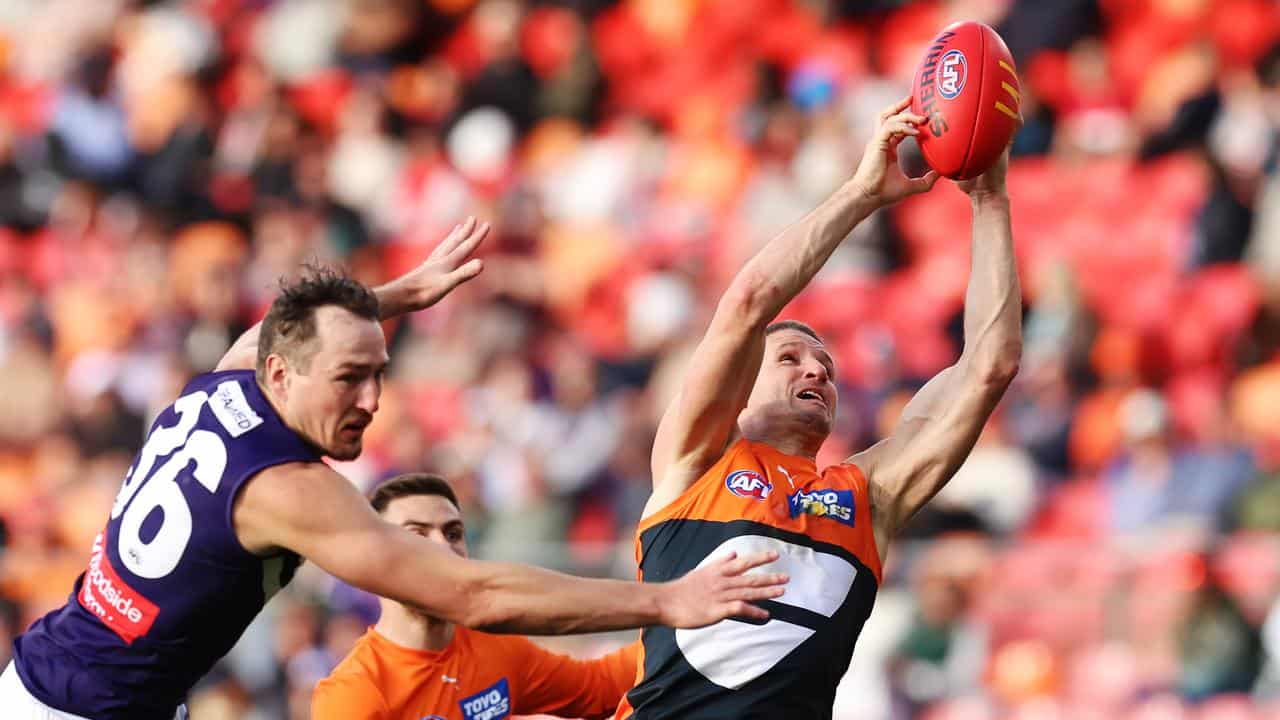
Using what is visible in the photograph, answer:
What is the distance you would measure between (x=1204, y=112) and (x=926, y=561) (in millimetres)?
3983

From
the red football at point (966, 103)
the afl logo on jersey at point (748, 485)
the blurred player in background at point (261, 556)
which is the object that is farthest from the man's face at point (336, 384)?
the red football at point (966, 103)

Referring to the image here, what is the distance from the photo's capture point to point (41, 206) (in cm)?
1555

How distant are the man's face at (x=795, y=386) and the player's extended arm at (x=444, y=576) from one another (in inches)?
46.2

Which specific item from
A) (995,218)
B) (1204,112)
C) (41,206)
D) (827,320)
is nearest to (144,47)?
(41,206)

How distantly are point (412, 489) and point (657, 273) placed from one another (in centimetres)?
654

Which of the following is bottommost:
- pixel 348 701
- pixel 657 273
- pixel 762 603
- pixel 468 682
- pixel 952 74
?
pixel 657 273

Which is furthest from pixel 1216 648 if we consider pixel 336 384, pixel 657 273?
pixel 657 273

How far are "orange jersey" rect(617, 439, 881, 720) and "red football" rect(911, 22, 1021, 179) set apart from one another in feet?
3.78

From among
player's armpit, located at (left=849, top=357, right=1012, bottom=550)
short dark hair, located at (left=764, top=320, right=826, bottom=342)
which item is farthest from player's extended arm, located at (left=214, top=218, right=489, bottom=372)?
player's armpit, located at (left=849, top=357, right=1012, bottom=550)

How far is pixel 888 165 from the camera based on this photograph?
5.69m

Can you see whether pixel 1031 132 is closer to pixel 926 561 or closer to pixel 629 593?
pixel 926 561

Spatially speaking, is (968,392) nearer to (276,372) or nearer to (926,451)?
(926,451)

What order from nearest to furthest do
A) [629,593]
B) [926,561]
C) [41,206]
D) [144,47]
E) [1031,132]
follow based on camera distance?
1. [629,593]
2. [926,561]
3. [1031,132]
4. [41,206]
5. [144,47]

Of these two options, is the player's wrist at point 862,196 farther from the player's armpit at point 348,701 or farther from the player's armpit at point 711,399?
the player's armpit at point 348,701
